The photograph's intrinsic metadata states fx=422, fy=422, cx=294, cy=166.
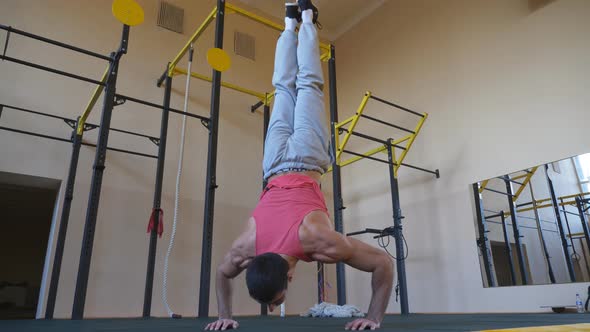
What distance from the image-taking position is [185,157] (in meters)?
5.07

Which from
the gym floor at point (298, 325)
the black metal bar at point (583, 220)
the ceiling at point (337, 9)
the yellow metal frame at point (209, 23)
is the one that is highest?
the ceiling at point (337, 9)

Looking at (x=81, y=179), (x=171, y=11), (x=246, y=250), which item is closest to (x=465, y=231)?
(x=246, y=250)

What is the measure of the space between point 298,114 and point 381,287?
0.98 meters

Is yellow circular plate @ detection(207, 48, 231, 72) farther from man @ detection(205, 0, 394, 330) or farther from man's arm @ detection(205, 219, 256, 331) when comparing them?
man's arm @ detection(205, 219, 256, 331)

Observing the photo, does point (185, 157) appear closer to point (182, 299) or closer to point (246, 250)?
point (182, 299)

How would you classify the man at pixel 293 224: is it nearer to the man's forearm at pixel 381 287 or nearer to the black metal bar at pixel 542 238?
the man's forearm at pixel 381 287

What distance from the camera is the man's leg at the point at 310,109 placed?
2107 millimetres

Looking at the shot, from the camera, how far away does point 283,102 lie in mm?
2363

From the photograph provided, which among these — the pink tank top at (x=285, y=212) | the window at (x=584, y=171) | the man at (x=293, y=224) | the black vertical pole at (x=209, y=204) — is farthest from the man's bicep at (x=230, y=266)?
the window at (x=584, y=171)

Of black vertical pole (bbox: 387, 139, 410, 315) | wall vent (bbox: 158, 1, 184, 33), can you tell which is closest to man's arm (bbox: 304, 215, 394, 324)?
black vertical pole (bbox: 387, 139, 410, 315)

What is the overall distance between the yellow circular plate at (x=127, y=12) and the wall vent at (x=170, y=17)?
2.79 meters

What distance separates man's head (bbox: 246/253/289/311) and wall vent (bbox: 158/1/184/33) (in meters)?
4.60

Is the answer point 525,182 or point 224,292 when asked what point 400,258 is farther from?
point 224,292

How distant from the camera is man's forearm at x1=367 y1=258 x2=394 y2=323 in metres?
1.77
